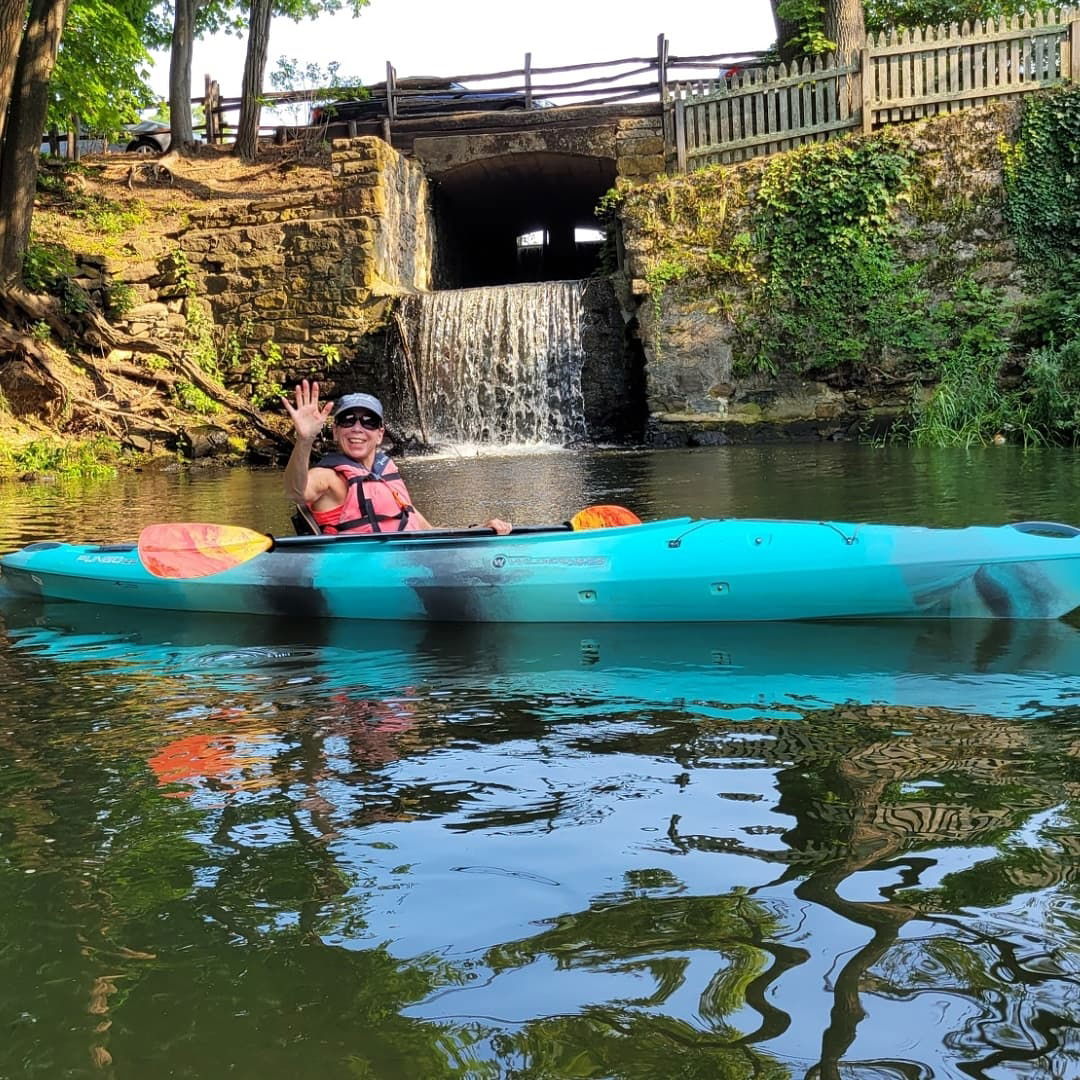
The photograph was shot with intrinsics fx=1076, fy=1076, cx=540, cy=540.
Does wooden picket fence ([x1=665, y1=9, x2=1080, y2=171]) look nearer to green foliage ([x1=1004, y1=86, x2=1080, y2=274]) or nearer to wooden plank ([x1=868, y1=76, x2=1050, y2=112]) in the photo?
wooden plank ([x1=868, y1=76, x2=1050, y2=112])

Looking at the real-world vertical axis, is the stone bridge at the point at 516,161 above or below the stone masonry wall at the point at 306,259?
above

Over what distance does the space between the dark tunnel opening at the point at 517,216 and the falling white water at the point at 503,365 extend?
11.8 ft

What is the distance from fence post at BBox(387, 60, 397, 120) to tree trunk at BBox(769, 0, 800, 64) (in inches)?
236

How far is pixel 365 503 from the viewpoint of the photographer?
4.66 metres

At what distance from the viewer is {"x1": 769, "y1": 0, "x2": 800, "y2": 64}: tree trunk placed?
48.2ft

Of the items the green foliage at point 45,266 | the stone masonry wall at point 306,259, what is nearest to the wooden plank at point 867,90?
the stone masonry wall at point 306,259

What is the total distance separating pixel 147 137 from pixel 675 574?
60.6ft

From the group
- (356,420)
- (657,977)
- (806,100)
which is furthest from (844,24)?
(657,977)

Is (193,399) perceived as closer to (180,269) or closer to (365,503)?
(180,269)

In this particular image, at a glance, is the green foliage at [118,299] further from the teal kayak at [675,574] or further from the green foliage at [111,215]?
the teal kayak at [675,574]

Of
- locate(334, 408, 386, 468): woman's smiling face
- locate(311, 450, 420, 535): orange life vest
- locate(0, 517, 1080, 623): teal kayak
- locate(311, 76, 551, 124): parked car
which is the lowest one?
locate(0, 517, 1080, 623): teal kayak

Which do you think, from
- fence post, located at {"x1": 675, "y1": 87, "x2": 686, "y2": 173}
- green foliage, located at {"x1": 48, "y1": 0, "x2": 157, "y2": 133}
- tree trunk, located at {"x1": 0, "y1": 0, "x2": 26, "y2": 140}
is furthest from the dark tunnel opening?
tree trunk, located at {"x1": 0, "y1": 0, "x2": 26, "y2": 140}

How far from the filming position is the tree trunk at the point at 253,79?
655 inches

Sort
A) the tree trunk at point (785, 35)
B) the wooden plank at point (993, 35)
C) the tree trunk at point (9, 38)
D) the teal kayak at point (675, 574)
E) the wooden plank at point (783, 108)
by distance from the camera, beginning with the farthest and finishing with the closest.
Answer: the tree trunk at point (785, 35) → the wooden plank at point (783, 108) → the wooden plank at point (993, 35) → the tree trunk at point (9, 38) → the teal kayak at point (675, 574)
